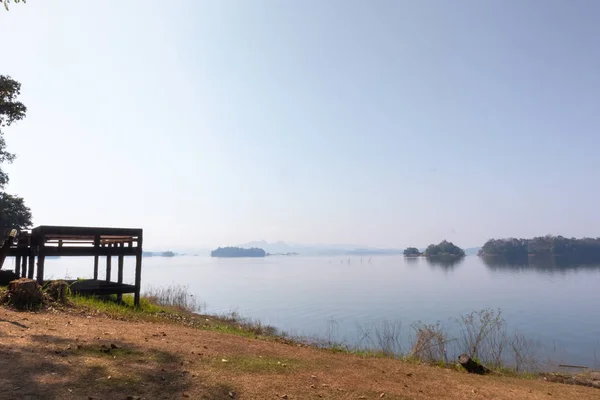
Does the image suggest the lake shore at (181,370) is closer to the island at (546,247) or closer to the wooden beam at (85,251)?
the wooden beam at (85,251)

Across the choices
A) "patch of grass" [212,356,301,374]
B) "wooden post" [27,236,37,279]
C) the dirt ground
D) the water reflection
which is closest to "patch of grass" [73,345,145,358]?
the dirt ground

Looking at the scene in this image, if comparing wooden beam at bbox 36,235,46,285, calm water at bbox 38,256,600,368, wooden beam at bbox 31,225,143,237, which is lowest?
calm water at bbox 38,256,600,368

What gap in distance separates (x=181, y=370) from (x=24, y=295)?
674cm

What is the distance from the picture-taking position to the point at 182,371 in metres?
6.34

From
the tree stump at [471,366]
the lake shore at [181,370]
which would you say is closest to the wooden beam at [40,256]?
the lake shore at [181,370]

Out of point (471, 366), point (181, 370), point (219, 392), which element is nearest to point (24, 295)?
point (181, 370)

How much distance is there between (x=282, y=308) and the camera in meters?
35.9

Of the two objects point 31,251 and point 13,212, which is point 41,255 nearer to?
point 31,251

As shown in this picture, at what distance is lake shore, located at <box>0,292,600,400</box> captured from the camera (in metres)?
5.45

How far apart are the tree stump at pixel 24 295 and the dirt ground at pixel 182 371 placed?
0.86 meters

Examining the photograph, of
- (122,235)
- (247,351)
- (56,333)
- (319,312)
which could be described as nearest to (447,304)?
(319,312)

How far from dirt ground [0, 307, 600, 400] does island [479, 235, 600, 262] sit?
564 feet

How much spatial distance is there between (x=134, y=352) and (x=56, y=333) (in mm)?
2023

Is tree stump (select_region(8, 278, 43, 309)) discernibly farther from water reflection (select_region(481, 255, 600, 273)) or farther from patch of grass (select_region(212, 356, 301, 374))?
water reflection (select_region(481, 255, 600, 273))
